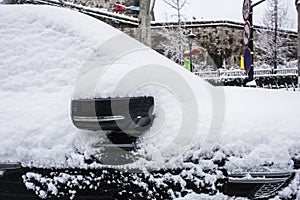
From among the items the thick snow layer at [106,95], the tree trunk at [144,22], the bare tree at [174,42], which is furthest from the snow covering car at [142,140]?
the bare tree at [174,42]

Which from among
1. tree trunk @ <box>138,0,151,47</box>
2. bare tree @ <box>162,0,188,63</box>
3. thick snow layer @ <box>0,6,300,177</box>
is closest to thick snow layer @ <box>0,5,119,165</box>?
thick snow layer @ <box>0,6,300,177</box>

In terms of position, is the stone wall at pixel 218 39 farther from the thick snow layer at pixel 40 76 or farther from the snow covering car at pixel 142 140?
the snow covering car at pixel 142 140

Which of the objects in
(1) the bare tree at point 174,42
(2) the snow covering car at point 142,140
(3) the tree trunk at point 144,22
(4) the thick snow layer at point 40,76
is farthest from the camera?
(1) the bare tree at point 174,42

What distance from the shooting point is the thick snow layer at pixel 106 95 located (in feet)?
4.00

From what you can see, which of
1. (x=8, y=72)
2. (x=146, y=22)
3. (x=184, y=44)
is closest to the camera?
(x=8, y=72)

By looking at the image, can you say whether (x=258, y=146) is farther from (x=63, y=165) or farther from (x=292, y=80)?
(x=292, y=80)

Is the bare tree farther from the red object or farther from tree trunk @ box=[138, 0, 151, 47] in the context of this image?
tree trunk @ box=[138, 0, 151, 47]

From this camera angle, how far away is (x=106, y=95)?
128cm

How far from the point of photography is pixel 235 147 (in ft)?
3.96

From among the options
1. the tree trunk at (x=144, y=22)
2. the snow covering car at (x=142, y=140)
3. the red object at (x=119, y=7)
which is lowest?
the snow covering car at (x=142, y=140)

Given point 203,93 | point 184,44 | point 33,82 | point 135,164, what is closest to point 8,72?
point 33,82

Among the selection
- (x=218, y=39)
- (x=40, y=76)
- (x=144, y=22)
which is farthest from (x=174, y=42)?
(x=40, y=76)

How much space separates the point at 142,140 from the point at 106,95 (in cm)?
27

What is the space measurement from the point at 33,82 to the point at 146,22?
8.56 meters
